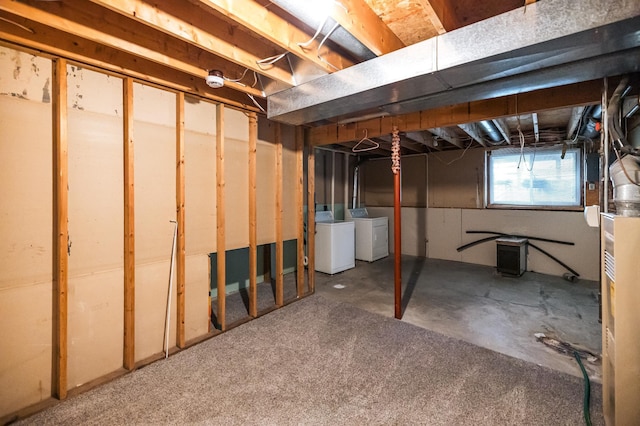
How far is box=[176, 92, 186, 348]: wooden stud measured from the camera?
232cm

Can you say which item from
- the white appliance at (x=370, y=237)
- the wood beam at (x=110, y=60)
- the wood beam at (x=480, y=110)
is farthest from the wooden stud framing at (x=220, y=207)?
the white appliance at (x=370, y=237)

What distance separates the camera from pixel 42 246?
1751 mm

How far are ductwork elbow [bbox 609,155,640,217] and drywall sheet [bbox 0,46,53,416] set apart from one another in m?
3.24

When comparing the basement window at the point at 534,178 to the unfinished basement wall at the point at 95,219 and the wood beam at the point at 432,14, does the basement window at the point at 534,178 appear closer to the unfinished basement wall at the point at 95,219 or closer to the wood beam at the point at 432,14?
the wood beam at the point at 432,14

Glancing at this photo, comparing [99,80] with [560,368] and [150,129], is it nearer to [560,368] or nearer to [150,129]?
[150,129]

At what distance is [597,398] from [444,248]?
3.94 m

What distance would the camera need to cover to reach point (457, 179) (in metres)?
5.44

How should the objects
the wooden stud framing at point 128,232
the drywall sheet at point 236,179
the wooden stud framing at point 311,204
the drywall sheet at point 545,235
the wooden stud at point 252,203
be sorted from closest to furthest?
the wooden stud framing at point 128,232, the drywall sheet at point 236,179, the wooden stud at point 252,203, the wooden stud framing at point 311,204, the drywall sheet at point 545,235

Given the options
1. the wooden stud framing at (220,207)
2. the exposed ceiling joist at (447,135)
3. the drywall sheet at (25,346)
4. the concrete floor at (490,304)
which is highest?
the exposed ceiling joist at (447,135)

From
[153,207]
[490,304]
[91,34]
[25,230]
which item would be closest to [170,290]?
[153,207]

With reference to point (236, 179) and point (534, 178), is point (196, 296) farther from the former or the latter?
point (534, 178)

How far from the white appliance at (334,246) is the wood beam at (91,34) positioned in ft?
8.97

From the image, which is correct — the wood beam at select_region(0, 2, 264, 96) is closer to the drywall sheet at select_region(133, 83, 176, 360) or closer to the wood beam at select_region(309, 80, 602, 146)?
the drywall sheet at select_region(133, 83, 176, 360)

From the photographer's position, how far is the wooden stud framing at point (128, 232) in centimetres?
204
